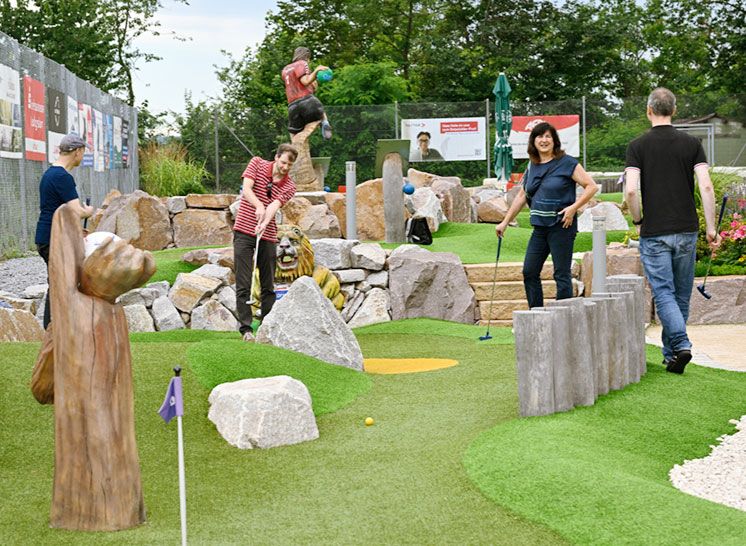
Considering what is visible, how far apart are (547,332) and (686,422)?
1103 mm

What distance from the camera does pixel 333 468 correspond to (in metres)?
5.39

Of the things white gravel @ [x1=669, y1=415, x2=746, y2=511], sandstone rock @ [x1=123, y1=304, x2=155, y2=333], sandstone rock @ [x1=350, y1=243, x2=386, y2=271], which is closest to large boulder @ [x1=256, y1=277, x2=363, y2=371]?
white gravel @ [x1=669, y1=415, x2=746, y2=511]

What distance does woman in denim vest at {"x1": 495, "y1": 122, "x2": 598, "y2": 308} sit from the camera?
804 centimetres

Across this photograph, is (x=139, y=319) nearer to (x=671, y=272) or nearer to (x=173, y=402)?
(x=671, y=272)

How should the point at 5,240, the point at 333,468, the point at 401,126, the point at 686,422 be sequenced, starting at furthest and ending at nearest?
1. the point at 401,126
2. the point at 5,240
3. the point at 686,422
4. the point at 333,468

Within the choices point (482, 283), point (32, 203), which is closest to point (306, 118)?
point (32, 203)

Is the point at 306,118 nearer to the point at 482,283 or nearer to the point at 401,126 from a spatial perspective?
the point at 482,283

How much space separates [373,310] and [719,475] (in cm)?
675

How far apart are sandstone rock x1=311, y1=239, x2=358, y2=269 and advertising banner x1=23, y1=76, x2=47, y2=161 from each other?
4785 mm

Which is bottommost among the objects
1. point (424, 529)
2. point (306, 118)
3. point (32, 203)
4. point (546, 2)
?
point (424, 529)

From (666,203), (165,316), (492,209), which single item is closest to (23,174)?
(165,316)

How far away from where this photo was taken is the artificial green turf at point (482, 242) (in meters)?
13.8

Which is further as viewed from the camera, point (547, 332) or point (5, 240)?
point (5, 240)

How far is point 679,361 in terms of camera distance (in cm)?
771
